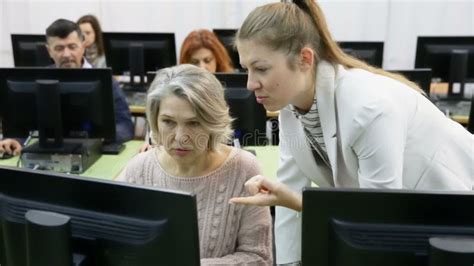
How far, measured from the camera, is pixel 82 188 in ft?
3.05

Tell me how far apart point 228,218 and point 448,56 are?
2402mm

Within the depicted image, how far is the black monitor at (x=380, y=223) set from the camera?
0.83 metres

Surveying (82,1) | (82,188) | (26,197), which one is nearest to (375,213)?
(82,188)

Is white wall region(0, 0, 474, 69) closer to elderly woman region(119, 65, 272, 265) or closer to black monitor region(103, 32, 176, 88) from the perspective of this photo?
black monitor region(103, 32, 176, 88)

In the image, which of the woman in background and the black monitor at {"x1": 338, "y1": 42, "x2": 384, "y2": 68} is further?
the woman in background

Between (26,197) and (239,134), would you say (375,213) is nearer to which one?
(26,197)

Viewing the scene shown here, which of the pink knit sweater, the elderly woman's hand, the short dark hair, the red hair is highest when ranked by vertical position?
the short dark hair

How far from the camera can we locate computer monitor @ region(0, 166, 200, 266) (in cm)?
89

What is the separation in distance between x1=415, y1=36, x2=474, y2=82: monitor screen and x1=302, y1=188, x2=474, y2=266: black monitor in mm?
2671

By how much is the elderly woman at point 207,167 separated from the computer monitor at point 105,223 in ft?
1.58

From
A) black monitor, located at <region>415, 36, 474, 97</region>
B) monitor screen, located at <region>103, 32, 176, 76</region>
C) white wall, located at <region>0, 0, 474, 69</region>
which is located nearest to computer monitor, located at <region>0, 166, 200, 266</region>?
monitor screen, located at <region>103, 32, 176, 76</region>

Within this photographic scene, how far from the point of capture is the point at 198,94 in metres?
1.41

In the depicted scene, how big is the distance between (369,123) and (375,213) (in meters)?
0.37

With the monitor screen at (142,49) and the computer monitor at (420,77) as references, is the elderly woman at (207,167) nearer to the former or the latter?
the computer monitor at (420,77)
